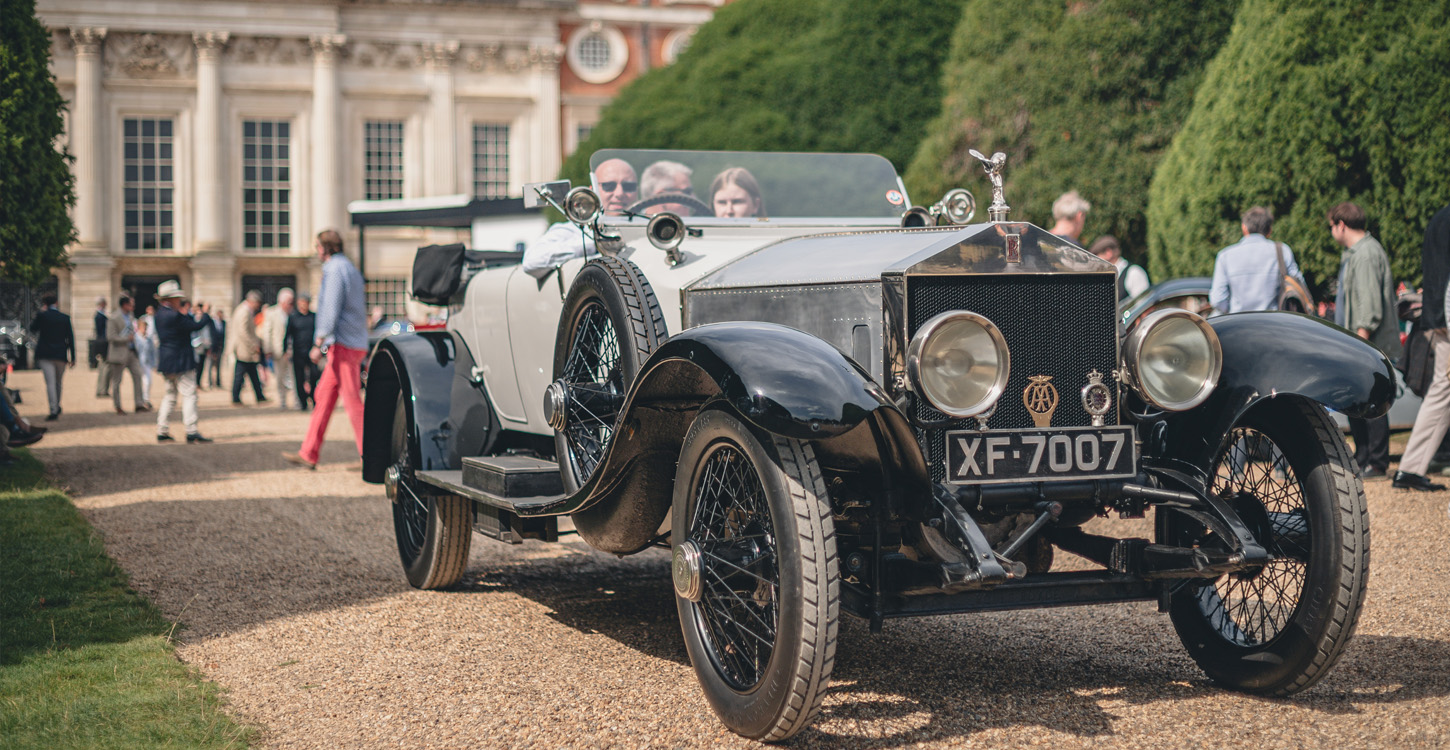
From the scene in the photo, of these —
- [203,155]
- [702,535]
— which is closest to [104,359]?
[702,535]

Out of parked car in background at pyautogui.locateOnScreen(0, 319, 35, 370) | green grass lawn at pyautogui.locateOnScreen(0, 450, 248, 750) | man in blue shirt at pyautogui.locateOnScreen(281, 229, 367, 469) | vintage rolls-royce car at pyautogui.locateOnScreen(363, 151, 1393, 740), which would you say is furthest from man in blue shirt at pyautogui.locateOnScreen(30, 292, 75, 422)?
parked car in background at pyautogui.locateOnScreen(0, 319, 35, 370)

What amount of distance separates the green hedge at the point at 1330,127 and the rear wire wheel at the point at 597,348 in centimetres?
827

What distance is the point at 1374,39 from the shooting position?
10500 mm

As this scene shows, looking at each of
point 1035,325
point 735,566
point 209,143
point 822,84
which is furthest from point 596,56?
point 735,566

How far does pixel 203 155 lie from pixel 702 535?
38.2 m

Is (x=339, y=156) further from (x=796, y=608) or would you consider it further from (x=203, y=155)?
(x=796, y=608)

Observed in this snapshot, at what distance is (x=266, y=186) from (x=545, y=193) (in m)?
37.0

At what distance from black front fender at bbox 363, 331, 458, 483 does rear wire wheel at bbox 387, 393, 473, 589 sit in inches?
2.7

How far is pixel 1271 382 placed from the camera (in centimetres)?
360

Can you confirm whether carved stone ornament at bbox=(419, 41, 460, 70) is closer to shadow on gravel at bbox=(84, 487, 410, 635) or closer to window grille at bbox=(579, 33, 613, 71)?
window grille at bbox=(579, 33, 613, 71)

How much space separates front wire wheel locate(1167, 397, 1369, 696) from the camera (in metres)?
3.43

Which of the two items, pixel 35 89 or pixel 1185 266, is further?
pixel 1185 266

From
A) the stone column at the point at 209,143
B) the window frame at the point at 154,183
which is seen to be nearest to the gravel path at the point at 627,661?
the stone column at the point at 209,143

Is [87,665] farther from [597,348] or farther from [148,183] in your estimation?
[148,183]
